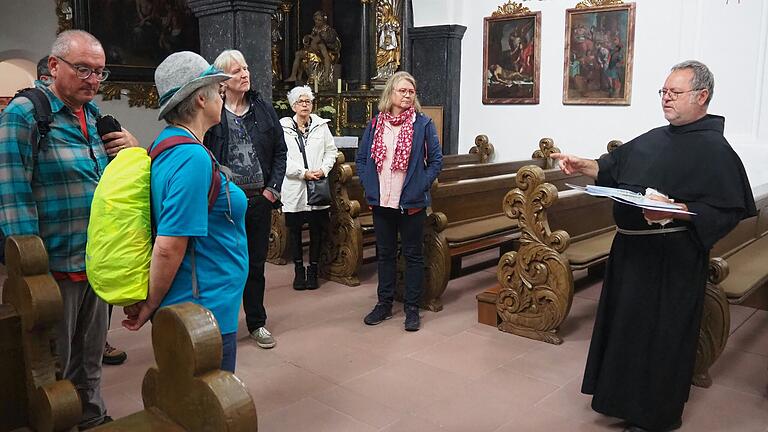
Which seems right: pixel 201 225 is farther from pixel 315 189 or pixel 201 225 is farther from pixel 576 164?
pixel 315 189

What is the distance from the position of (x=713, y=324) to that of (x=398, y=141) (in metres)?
2.18

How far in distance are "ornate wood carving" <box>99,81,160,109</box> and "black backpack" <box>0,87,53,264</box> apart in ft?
25.0

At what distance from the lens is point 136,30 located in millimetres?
10078

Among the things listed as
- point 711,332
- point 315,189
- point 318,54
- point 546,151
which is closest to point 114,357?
point 315,189

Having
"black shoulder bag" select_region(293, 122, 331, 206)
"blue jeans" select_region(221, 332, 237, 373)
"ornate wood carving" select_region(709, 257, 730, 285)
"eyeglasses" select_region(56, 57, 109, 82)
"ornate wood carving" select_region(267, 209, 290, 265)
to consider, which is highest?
"eyeglasses" select_region(56, 57, 109, 82)

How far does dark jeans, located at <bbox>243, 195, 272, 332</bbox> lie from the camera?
400 centimetres

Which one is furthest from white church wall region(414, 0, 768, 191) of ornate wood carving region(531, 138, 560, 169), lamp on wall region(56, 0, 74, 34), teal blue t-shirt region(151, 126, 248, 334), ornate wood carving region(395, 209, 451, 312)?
teal blue t-shirt region(151, 126, 248, 334)

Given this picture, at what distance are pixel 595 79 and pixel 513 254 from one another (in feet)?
13.8

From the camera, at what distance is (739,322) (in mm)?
4969

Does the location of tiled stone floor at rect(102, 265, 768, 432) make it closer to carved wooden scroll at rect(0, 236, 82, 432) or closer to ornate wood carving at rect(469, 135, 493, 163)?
carved wooden scroll at rect(0, 236, 82, 432)

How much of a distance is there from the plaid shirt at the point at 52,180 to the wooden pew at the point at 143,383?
2.63 ft

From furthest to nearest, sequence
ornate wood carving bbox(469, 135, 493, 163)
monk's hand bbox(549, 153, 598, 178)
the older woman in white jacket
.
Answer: ornate wood carving bbox(469, 135, 493, 163) < the older woman in white jacket < monk's hand bbox(549, 153, 598, 178)

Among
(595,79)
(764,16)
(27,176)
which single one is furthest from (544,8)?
(27,176)

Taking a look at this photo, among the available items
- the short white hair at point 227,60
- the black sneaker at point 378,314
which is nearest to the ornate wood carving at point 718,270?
the black sneaker at point 378,314
